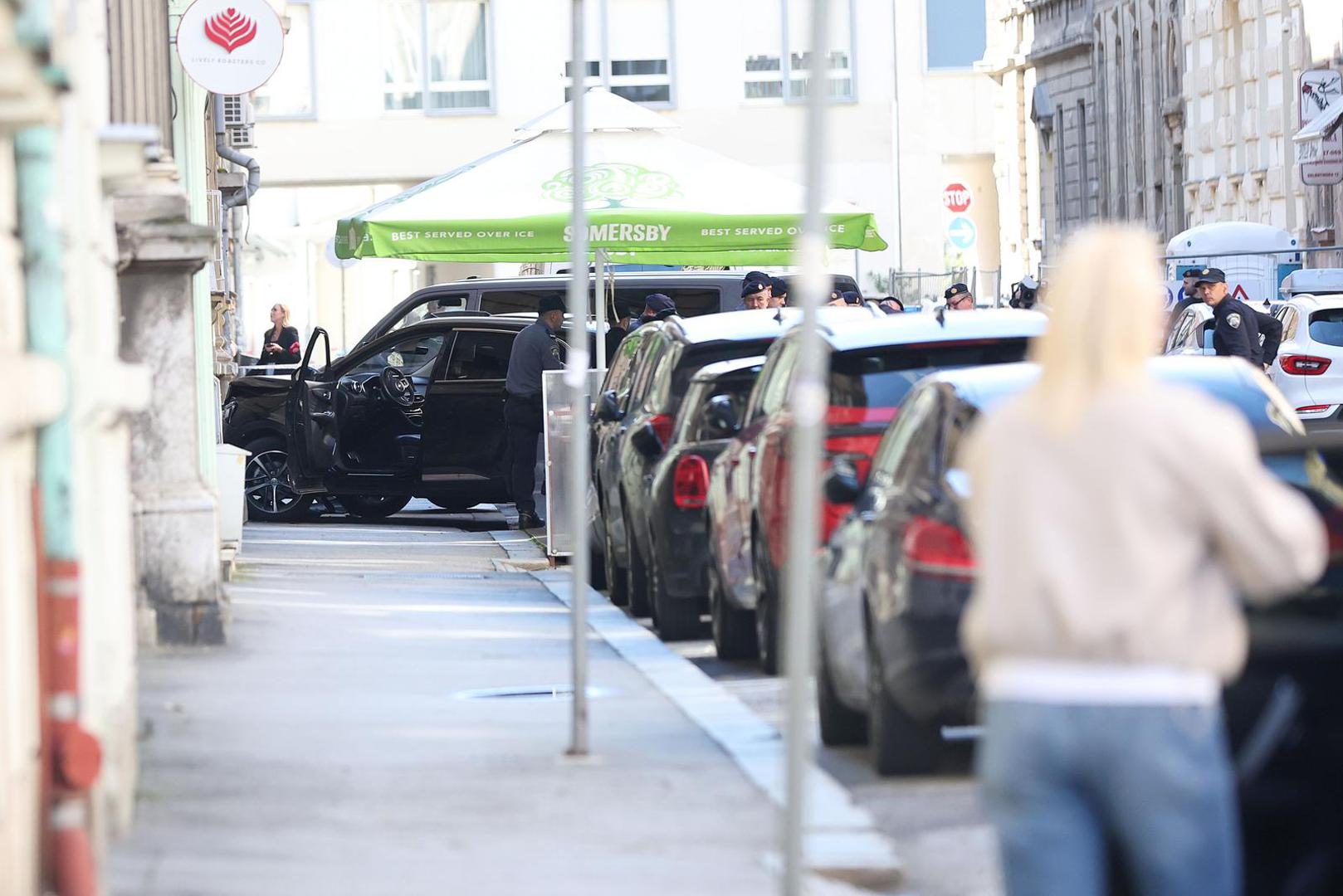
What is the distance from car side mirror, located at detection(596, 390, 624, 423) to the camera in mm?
15898

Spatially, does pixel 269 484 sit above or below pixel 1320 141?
below

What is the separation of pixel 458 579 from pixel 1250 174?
109 ft

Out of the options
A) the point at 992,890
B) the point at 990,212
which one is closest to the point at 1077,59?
the point at 990,212

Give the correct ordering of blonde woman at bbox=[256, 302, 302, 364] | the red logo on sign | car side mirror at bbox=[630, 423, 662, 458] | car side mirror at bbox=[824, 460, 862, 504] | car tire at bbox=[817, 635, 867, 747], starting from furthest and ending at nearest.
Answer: blonde woman at bbox=[256, 302, 302, 364], the red logo on sign, car side mirror at bbox=[630, 423, 662, 458], car tire at bbox=[817, 635, 867, 747], car side mirror at bbox=[824, 460, 862, 504]

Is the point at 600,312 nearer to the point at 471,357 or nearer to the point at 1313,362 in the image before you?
the point at 471,357

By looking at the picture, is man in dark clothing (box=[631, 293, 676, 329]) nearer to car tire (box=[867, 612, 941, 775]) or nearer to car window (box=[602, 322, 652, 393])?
car window (box=[602, 322, 652, 393])

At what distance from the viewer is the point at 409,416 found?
21.4 m

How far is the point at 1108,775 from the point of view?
4480 mm

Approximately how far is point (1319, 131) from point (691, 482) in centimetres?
2769

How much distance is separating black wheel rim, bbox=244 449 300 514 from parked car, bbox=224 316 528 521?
62 centimetres

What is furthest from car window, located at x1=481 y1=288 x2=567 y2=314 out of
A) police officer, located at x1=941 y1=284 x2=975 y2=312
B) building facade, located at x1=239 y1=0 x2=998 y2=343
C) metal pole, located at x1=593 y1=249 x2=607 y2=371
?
building facade, located at x1=239 y1=0 x2=998 y2=343

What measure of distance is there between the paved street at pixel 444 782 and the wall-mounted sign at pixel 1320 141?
27.7 metres

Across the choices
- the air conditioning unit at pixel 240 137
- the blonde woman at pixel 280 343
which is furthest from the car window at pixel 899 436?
the blonde woman at pixel 280 343

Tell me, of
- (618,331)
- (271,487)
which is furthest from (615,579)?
(271,487)
